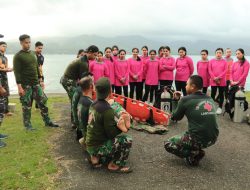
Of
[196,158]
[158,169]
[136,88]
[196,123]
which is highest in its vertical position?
[196,123]

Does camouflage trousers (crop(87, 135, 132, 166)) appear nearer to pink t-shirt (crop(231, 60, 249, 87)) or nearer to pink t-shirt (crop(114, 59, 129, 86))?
pink t-shirt (crop(114, 59, 129, 86))

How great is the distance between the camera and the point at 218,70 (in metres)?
10.8

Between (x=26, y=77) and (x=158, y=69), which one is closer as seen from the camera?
(x=26, y=77)

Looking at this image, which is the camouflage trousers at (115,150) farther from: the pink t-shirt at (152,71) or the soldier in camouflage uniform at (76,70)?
the pink t-shirt at (152,71)

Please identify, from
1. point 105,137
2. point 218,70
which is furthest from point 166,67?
point 105,137

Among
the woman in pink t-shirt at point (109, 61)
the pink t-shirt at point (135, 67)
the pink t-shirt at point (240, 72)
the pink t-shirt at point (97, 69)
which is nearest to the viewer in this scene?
the pink t-shirt at point (240, 72)

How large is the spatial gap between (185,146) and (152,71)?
578cm

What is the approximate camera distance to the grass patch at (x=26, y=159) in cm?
525

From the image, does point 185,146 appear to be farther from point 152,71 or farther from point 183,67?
point 152,71

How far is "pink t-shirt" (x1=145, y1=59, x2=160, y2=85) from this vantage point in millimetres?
11359

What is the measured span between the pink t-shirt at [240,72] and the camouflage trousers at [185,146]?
519cm

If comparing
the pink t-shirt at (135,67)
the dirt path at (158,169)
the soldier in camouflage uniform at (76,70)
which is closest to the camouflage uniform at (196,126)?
the dirt path at (158,169)

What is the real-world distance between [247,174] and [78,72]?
4.70 m

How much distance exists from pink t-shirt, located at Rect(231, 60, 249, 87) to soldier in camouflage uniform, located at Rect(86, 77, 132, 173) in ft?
20.2
